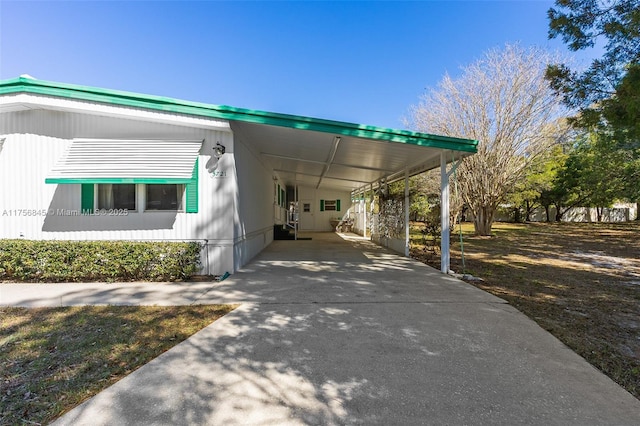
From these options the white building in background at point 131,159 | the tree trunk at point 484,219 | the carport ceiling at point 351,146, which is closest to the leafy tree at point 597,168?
the tree trunk at point 484,219

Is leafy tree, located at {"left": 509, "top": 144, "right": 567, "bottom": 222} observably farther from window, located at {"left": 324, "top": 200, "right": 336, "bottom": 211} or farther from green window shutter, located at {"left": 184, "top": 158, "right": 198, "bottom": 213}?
green window shutter, located at {"left": 184, "top": 158, "right": 198, "bottom": 213}

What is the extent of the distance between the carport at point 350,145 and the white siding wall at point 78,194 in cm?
92

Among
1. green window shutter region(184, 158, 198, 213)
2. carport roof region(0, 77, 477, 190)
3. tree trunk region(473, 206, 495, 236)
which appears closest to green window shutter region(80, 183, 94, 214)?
carport roof region(0, 77, 477, 190)

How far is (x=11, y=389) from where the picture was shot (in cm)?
239

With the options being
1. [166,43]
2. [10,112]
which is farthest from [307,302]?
[166,43]

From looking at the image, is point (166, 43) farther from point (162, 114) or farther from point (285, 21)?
point (162, 114)

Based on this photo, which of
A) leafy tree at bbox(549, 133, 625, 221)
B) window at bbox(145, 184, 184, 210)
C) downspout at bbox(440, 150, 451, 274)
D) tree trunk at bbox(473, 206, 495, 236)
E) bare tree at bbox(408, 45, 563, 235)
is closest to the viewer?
window at bbox(145, 184, 184, 210)

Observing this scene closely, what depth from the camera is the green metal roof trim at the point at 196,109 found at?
582 cm

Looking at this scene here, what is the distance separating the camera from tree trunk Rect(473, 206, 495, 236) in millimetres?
15070

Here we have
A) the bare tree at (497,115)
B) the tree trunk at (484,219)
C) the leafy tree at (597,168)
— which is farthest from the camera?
the tree trunk at (484,219)

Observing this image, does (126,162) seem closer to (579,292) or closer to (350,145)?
(350,145)

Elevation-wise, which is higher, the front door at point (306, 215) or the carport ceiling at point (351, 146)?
the carport ceiling at point (351, 146)

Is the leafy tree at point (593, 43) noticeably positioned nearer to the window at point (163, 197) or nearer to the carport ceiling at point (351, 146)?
the carport ceiling at point (351, 146)

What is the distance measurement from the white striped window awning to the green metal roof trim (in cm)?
71
